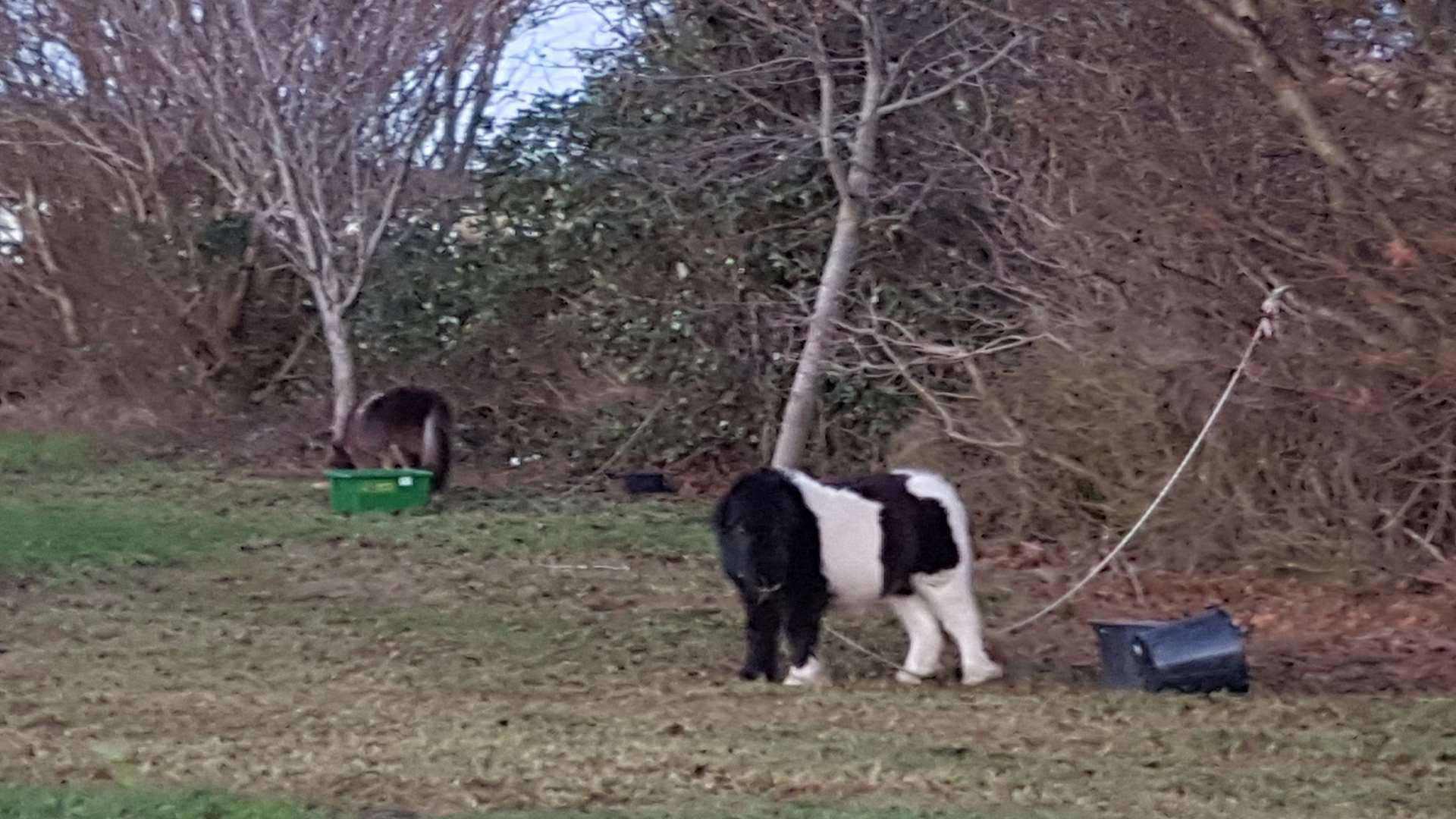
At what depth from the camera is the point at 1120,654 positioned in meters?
8.68

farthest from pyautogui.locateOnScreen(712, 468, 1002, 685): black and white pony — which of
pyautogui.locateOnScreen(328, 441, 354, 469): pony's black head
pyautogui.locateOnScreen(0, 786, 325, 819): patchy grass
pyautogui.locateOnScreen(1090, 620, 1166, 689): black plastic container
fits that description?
pyautogui.locateOnScreen(328, 441, 354, 469): pony's black head

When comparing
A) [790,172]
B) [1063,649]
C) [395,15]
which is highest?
[395,15]

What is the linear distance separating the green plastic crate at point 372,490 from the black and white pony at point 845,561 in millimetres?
6202

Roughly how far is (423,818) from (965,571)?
362 centimetres

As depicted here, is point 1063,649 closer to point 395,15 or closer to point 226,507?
point 226,507

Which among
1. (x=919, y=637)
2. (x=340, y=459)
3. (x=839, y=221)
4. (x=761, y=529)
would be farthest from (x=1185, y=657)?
(x=340, y=459)

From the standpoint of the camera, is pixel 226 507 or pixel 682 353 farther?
pixel 682 353

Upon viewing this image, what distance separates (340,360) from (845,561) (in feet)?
31.6

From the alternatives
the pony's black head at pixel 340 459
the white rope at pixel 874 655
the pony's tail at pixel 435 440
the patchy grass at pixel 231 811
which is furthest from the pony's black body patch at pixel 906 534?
the pony's black head at pixel 340 459

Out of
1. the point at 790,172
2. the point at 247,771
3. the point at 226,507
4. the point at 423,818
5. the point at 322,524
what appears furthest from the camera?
the point at 790,172

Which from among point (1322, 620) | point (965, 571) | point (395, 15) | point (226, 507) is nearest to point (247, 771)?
point (965, 571)

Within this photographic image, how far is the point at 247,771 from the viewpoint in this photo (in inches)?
264

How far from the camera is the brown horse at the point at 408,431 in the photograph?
15391 mm

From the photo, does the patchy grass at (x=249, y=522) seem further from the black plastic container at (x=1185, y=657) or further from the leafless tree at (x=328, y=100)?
the black plastic container at (x=1185, y=657)
